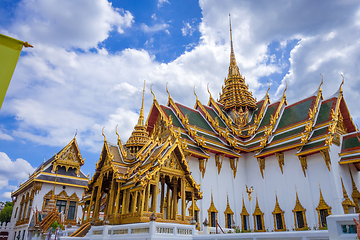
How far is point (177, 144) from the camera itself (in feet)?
26.4

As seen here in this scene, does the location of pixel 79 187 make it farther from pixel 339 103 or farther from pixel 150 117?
pixel 339 103

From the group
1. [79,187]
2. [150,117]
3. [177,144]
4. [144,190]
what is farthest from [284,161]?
[79,187]

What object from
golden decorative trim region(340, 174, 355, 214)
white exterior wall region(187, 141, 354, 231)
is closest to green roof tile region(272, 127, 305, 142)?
white exterior wall region(187, 141, 354, 231)

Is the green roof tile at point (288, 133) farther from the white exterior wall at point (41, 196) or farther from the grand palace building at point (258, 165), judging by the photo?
the white exterior wall at point (41, 196)

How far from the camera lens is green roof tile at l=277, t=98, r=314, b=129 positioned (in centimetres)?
1897

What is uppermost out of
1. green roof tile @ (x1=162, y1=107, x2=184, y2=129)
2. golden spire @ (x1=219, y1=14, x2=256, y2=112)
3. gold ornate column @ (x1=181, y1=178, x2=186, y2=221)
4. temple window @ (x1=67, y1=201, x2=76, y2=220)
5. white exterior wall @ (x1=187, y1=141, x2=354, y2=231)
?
golden spire @ (x1=219, y1=14, x2=256, y2=112)

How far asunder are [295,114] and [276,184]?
5.69 m

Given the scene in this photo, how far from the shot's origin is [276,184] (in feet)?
55.9

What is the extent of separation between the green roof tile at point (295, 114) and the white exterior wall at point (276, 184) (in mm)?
2960

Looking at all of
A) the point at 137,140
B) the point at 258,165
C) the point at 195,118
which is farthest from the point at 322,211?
the point at 137,140

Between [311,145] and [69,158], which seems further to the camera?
[69,158]

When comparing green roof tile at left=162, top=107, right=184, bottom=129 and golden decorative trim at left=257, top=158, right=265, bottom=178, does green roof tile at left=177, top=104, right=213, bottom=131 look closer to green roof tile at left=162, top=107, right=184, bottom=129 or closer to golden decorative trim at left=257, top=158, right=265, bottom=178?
green roof tile at left=162, top=107, right=184, bottom=129

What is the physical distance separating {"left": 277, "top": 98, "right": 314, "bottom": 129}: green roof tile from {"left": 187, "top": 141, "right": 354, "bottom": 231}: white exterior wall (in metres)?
2.96

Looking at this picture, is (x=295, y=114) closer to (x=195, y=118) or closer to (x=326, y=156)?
(x=326, y=156)
